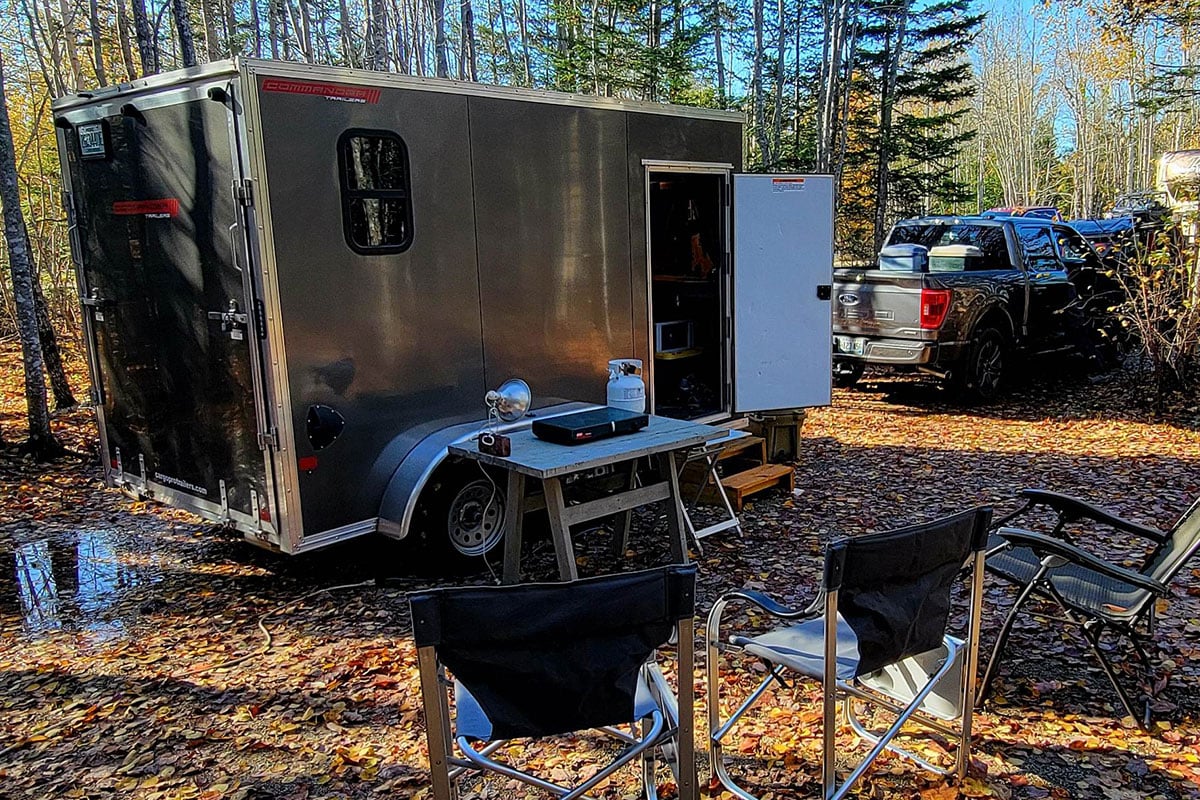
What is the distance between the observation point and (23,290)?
7.20 metres

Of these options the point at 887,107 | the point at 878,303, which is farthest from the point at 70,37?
the point at 887,107

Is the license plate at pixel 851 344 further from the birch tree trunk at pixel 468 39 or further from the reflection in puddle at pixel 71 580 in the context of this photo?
the birch tree trunk at pixel 468 39

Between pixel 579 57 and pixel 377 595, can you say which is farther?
pixel 579 57

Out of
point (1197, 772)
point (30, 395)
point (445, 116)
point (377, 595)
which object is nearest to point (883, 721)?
point (1197, 772)

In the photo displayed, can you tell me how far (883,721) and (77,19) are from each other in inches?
679

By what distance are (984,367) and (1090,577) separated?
593 cm

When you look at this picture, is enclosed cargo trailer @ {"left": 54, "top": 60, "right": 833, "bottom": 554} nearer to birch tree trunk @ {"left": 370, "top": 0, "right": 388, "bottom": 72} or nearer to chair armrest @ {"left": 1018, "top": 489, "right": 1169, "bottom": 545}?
chair armrest @ {"left": 1018, "top": 489, "right": 1169, "bottom": 545}

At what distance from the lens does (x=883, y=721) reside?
342cm

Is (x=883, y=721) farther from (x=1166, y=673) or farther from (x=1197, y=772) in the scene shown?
(x=1166, y=673)

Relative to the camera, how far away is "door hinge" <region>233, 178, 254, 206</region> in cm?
404

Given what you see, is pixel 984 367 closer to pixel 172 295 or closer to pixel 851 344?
pixel 851 344

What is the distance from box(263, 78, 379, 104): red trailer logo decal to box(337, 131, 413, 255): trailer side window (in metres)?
0.16

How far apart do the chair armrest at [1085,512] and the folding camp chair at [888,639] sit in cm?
116

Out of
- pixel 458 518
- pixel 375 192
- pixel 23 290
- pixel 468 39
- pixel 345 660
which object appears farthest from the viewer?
pixel 468 39
